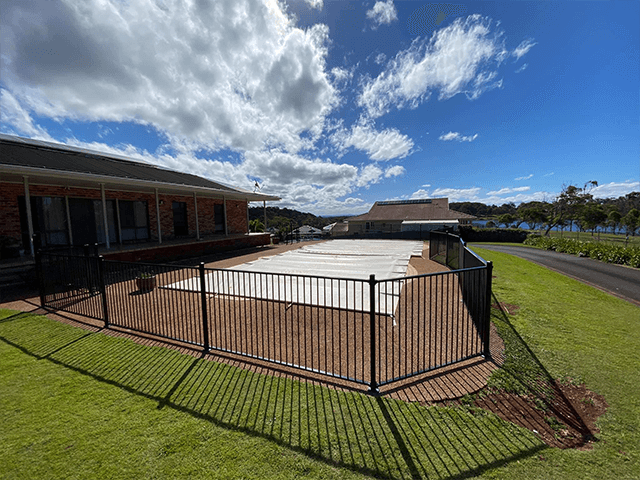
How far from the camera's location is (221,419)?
2.63m

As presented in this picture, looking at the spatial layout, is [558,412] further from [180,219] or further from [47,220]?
[180,219]

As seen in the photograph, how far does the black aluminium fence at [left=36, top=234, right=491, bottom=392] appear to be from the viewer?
352 cm

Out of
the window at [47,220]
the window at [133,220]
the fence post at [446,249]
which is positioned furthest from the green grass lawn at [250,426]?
the window at [133,220]

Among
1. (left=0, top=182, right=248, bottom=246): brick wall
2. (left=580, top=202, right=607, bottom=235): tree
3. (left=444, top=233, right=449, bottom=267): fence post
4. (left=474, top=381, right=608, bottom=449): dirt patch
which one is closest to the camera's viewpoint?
(left=474, top=381, right=608, bottom=449): dirt patch

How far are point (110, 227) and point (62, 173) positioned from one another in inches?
205

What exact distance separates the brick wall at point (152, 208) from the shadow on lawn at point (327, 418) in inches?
375

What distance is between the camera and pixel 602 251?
14.8 metres

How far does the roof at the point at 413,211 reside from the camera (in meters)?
35.5

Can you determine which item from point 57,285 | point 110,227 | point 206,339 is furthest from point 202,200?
point 206,339

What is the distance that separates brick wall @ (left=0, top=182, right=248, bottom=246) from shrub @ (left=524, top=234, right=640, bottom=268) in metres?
23.1

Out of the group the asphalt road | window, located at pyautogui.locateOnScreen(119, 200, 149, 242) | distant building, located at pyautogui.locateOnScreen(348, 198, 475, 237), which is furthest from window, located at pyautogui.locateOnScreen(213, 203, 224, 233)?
the asphalt road

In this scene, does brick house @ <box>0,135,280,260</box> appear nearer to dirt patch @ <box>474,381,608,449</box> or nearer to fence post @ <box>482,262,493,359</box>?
fence post @ <box>482,262,493,359</box>

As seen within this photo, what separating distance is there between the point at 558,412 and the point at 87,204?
16.8 metres

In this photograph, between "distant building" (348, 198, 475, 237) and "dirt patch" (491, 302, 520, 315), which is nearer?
"dirt patch" (491, 302, 520, 315)
